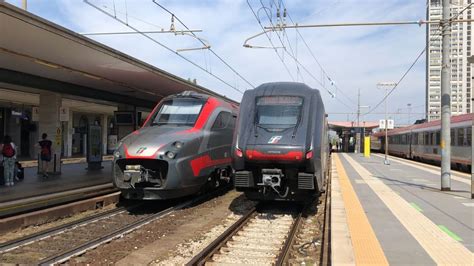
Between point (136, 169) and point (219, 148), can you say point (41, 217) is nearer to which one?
point (136, 169)

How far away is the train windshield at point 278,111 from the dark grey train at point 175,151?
5.97 ft

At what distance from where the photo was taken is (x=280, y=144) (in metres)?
9.49

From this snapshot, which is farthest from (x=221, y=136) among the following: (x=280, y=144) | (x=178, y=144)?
(x=280, y=144)

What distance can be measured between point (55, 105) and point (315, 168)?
1268 centimetres

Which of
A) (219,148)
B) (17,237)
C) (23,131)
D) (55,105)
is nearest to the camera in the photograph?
(17,237)

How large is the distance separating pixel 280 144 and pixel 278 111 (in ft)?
3.40

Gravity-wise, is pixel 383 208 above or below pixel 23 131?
below

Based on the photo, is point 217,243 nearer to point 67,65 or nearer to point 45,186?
point 45,186

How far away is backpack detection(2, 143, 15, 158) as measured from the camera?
44.8 ft

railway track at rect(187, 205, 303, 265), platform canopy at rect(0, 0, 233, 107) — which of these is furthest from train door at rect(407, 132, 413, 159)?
railway track at rect(187, 205, 303, 265)

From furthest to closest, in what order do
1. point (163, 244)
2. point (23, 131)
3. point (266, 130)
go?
1. point (23, 131)
2. point (266, 130)
3. point (163, 244)

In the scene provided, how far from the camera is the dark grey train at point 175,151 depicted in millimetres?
10094

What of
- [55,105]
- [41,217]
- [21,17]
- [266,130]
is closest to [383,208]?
[266,130]

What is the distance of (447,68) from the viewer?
13.4 meters
